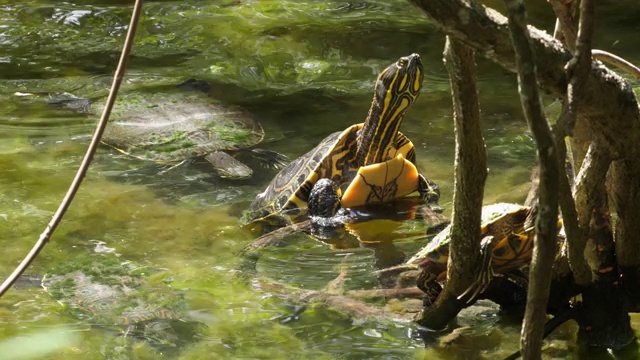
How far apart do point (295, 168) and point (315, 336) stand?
1756mm

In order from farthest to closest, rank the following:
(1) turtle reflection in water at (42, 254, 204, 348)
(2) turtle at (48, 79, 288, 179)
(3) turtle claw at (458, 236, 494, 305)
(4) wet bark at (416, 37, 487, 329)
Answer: (2) turtle at (48, 79, 288, 179) < (1) turtle reflection in water at (42, 254, 204, 348) < (3) turtle claw at (458, 236, 494, 305) < (4) wet bark at (416, 37, 487, 329)

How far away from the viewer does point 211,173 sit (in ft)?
16.3

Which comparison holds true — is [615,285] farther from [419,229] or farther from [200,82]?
[200,82]

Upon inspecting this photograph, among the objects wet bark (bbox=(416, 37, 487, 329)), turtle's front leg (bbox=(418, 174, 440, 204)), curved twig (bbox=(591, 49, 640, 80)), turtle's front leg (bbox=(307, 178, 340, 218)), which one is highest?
curved twig (bbox=(591, 49, 640, 80))

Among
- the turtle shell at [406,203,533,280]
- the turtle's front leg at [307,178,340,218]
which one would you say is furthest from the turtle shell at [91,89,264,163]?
the turtle shell at [406,203,533,280]

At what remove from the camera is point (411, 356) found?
2.70 metres

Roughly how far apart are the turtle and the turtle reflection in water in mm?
1504

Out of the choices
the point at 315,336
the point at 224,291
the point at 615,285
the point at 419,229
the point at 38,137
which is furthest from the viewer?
the point at 38,137

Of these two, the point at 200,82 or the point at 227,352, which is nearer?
the point at 227,352

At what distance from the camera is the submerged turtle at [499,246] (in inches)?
111

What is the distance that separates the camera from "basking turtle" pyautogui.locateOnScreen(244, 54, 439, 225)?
4309 millimetres

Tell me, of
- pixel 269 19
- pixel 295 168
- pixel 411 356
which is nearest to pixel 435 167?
pixel 295 168

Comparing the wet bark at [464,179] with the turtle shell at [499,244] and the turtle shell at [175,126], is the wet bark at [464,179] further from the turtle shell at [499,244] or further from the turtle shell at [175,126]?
the turtle shell at [175,126]

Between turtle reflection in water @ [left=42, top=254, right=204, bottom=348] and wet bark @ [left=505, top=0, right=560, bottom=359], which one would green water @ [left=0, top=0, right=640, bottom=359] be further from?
wet bark @ [left=505, top=0, right=560, bottom=359]
